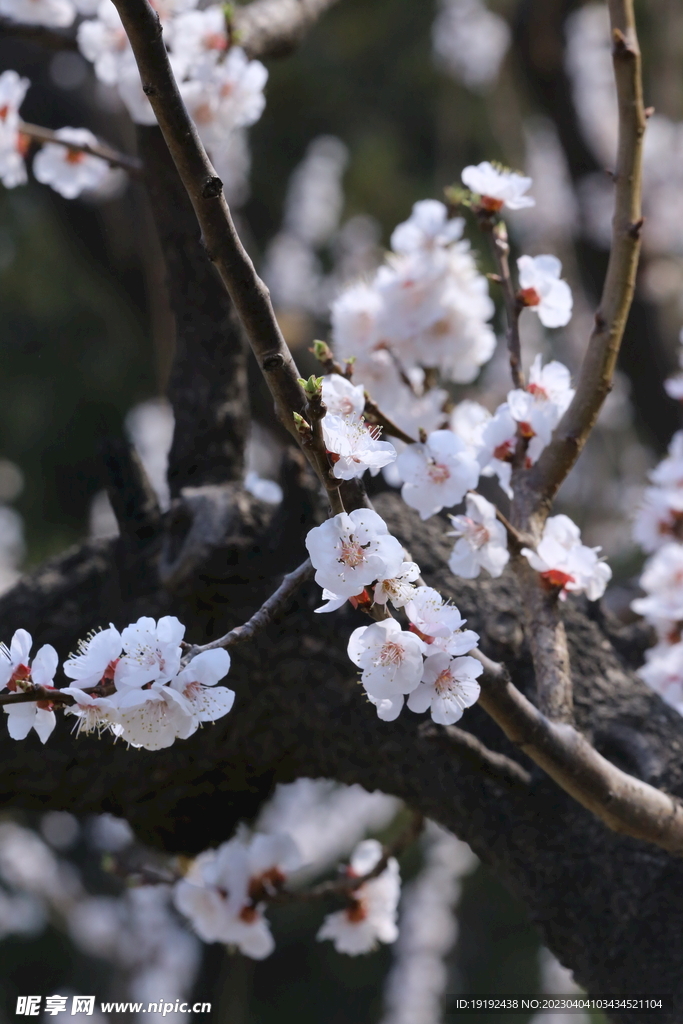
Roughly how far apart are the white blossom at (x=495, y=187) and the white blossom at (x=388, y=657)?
0.59 metres

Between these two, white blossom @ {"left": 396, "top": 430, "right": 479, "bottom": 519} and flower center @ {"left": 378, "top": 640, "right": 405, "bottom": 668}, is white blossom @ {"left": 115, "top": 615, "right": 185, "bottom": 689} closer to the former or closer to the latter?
flower center @ {"left": 378, "top": 640, "right": 405, "bottom": 668}

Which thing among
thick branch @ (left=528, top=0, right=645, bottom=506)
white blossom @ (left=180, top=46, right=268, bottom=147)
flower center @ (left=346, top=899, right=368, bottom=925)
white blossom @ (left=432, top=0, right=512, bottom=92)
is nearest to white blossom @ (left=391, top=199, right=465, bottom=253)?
white blossom @ (left=180, top=46, right=268, bottom=147)

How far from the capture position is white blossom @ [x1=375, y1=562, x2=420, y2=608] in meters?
0.61

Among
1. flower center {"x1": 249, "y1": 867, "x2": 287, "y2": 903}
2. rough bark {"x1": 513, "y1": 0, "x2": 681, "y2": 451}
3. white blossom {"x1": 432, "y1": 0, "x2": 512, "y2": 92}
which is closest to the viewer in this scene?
flower center {"x1": 249, "y1": 867, "x2": 287, "y2": 903}

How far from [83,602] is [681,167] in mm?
3818

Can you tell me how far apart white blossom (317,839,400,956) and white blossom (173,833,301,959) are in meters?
0.11

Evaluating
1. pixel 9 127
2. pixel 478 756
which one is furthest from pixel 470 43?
pixel 478 756

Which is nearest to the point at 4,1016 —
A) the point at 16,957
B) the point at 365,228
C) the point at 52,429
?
the point at 16,957

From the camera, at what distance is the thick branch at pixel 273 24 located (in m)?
1.36

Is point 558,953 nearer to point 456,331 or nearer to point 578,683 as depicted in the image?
point 578,683

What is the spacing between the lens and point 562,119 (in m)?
2.66

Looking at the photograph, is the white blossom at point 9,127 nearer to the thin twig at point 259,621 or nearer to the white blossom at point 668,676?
the thin twig at point 259,621

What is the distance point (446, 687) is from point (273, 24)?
117 centimetres

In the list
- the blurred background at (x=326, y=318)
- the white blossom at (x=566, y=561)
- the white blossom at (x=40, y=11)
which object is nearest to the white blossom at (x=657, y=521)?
the white blossom at (x=566, y=561)
